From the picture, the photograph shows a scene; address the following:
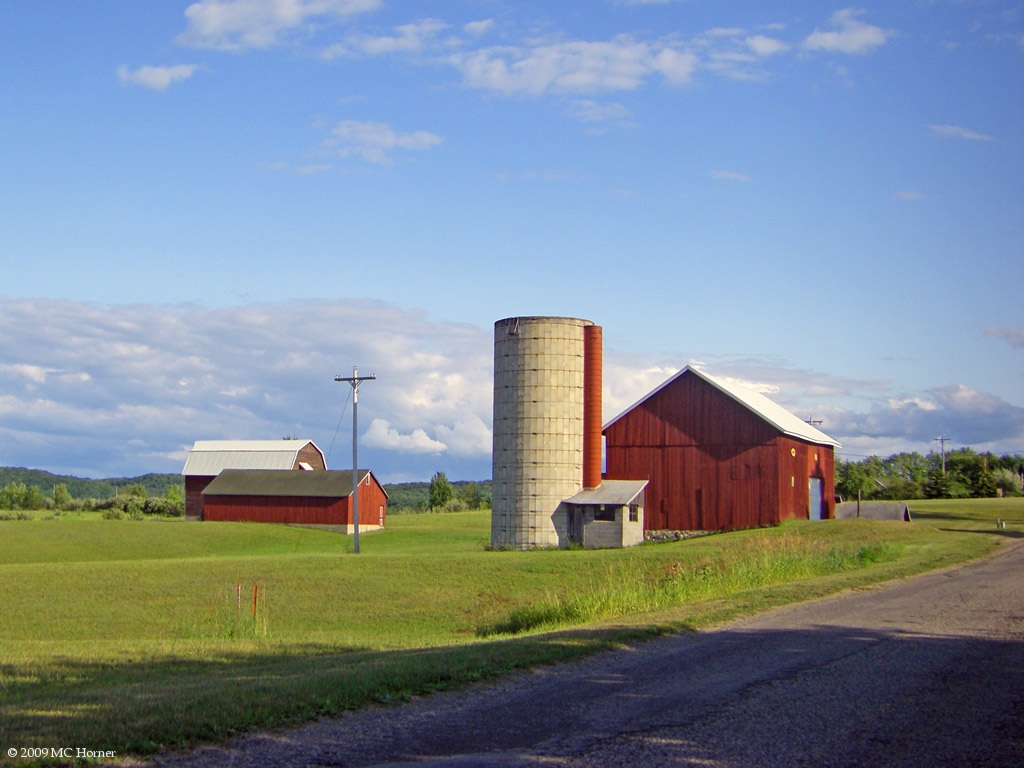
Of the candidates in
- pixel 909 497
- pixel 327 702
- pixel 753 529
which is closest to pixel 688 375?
pixel 753 529

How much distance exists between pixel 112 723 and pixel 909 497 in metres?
89.7

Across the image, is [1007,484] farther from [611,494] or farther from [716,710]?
[716,710]

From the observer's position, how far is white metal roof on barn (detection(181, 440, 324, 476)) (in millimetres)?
84188

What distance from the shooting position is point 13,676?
14.8m

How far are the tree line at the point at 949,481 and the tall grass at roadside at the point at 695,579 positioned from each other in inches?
2049

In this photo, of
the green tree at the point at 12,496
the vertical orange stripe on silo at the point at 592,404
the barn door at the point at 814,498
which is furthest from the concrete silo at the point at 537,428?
the green tree at the point at 12,496

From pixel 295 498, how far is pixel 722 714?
2505 inches

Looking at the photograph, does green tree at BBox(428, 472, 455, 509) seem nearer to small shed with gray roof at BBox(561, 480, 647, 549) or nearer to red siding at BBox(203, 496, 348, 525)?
red siding at BBox(203, 496, 348, 525)

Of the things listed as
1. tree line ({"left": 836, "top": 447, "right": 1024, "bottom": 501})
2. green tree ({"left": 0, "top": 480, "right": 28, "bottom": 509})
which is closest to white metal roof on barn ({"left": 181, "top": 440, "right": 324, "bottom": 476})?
green tree ({"left": 0, "top": 480, "right": 28, "bottom": 509})

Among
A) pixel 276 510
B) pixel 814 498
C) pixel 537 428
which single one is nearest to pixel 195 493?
pixel 276 510

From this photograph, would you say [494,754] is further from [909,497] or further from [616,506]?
[909,497]

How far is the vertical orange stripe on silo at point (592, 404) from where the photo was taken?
46.4 m

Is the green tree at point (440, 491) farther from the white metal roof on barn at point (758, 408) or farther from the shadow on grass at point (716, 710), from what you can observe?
the shadow on grass at point (716, 710)

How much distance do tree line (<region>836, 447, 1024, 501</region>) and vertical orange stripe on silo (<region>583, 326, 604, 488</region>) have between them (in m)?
43.3
